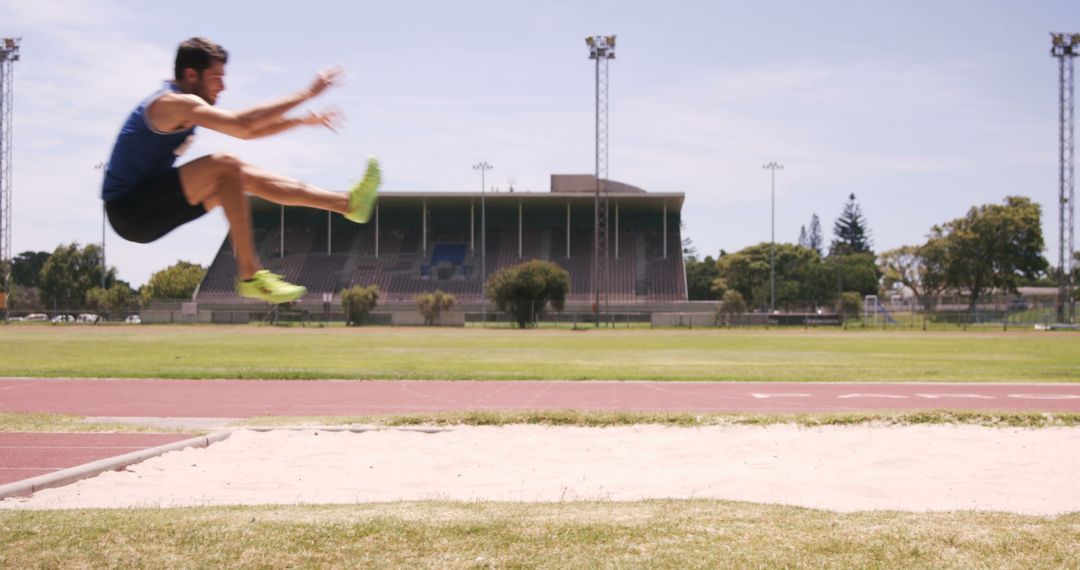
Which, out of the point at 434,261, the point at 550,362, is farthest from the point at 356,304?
the point at 550,362

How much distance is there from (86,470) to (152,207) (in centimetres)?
368

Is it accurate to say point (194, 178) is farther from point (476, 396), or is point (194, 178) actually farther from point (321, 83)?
point (476, 396)

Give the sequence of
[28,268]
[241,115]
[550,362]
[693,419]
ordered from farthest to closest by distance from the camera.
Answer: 1. [28,268]
2. [550,362]
3. [693,419]
4. [241,115]

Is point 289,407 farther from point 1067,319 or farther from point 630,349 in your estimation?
point 1067,319

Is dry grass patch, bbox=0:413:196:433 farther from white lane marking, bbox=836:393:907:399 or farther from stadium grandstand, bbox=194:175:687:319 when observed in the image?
stadium grandstand, bbox=194:175:687:319

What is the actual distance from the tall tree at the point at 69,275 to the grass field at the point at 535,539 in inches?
2663

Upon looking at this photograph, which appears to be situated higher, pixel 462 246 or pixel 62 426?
pixel 462 246

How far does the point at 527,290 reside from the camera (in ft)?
216

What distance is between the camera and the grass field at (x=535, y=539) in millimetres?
4785

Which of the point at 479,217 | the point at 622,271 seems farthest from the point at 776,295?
the point at 479,217

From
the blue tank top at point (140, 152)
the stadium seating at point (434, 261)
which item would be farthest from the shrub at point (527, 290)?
the blue tank top at point (140, 152)

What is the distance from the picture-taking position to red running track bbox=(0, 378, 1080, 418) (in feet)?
45.2

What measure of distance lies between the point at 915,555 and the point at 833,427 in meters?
5.97

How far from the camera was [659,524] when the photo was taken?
5.44 meters
